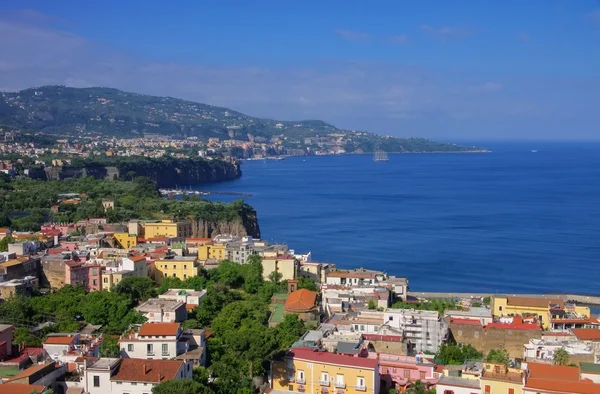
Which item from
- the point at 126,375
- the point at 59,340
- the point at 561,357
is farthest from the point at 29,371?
the point at 561,357

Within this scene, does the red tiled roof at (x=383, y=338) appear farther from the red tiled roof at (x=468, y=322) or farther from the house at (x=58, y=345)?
the house at (x=58, y=345)

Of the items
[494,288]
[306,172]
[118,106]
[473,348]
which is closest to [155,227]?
[494,288]

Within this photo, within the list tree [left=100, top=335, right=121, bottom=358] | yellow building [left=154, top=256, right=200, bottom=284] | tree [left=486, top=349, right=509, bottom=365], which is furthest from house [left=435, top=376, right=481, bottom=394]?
yellow building [left=154, top=256, right=200, bottom=284]

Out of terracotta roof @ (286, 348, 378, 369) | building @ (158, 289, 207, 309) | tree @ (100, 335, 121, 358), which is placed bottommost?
building @ (158, 289, 207, 309)

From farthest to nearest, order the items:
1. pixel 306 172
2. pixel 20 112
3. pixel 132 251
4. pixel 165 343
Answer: pixel 20 112, pixel 306 172, pixel 132 251, pixel 165 343

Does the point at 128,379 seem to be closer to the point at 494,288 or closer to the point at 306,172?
the point at 494,288

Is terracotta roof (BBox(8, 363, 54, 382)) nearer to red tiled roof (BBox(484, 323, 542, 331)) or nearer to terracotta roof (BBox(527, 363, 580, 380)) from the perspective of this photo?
terracotta roof (BBox(527, 363, 580, 380))
